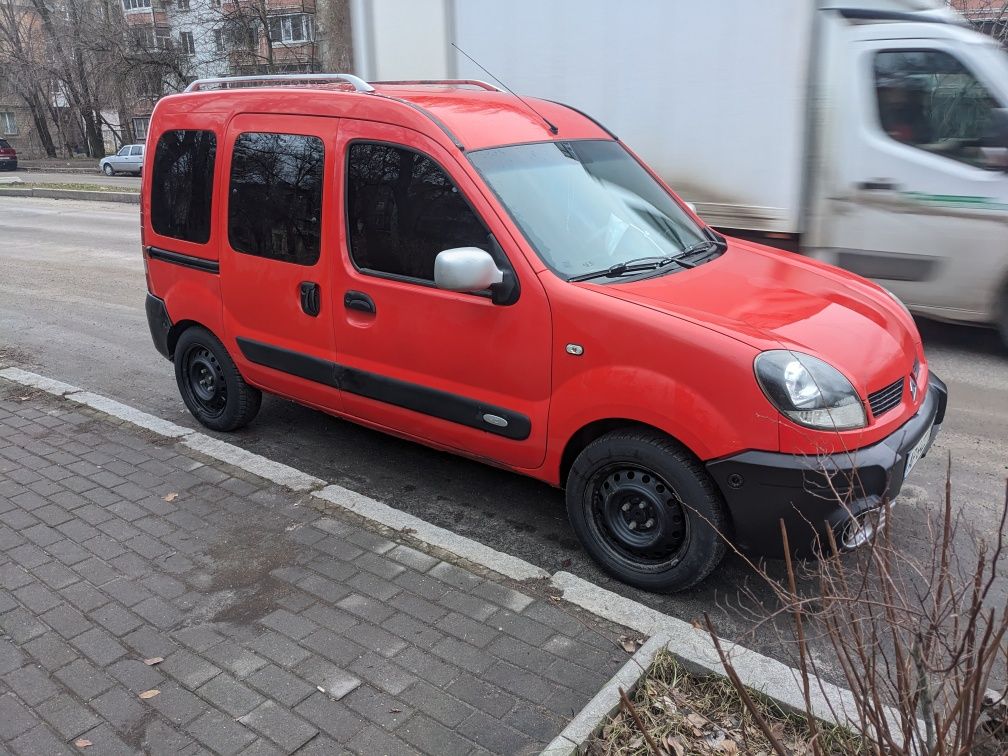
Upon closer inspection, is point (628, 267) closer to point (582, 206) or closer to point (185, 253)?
point (582, 206)

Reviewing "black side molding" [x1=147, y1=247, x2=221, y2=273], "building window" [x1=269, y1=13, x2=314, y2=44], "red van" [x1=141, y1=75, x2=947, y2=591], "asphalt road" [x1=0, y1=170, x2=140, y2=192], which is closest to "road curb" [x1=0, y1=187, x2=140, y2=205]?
"asphalt road" [x1=0, y1=170, x2=140, y2=192]

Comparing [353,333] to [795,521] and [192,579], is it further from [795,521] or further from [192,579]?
[795,521]

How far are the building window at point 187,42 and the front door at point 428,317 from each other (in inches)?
1544

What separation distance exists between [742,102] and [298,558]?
5.61 meters

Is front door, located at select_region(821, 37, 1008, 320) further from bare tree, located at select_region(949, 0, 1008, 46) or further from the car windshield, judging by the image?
bare tree, located at select_region(949, 0, 1008, 46)

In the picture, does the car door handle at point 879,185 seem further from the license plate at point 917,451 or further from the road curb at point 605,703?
the road curb at point 605,703

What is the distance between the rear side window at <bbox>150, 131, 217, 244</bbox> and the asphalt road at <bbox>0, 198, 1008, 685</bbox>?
138cm

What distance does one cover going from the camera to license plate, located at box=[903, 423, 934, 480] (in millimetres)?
3453

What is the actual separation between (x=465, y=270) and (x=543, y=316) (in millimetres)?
400

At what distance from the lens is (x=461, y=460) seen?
5.11m

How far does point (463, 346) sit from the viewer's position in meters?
3.96

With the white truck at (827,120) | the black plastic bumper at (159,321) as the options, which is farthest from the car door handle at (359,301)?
the white truck at (827,120)

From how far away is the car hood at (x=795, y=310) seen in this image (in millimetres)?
3328

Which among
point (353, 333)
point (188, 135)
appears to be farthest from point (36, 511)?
point (188, 135)
